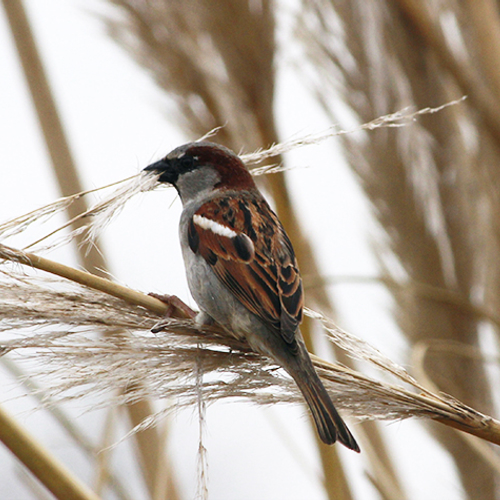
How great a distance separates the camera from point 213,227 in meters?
1.49

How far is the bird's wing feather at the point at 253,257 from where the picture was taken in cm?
129

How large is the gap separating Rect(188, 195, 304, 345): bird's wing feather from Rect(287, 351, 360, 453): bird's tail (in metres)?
0.10

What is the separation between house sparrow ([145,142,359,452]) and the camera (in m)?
1.13

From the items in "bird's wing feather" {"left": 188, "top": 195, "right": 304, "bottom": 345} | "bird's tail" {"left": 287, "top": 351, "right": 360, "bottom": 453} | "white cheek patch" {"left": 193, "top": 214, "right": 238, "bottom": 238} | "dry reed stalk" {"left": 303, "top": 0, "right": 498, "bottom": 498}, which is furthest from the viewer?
"dry reed stalk" {"left": 303, "top": 0, "right": 498, "bottom": 498}

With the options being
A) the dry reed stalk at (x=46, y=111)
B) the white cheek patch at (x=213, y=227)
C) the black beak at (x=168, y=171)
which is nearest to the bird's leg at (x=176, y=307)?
the white cheek patch at (x=213, y=227)

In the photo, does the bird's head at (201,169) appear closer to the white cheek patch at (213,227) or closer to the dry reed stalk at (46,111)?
the white cheek patch at (213,227)

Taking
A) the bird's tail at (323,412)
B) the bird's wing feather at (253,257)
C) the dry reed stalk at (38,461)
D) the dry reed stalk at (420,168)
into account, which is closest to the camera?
the dry reed stalk at (38,461)

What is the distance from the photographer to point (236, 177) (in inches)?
70.4

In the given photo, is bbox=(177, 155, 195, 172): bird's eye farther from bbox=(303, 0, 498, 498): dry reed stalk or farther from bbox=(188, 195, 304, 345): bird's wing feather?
bbox=(303, 0, 498, 498): dry reed stalk

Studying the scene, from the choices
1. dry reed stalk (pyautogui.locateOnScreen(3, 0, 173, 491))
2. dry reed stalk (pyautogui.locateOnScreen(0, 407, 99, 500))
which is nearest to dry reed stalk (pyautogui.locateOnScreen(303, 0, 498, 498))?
dry reed stalk (pyautogui.locateOnScreen(3, 0, 173, 491))

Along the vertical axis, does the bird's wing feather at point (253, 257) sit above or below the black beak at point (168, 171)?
below

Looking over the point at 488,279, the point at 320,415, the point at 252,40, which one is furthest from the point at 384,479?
the point at 252,40

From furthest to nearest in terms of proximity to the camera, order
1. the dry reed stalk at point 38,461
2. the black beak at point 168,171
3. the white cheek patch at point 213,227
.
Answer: the black beak at point 168,171 → the white cheek patch at point 213,227 → the dry reed stalk at point 38,461

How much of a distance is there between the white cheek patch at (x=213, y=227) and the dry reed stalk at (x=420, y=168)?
2.14 ft
